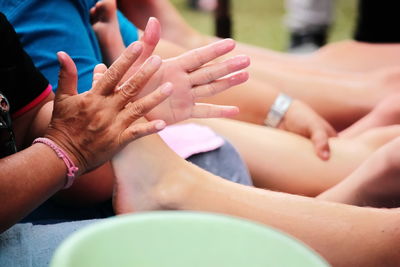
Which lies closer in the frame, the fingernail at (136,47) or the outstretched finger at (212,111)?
the fingernail at (136,47)

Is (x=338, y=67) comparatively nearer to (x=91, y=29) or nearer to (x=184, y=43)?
(x=184, y=43)

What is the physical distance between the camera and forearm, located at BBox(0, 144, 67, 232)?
1.99ft

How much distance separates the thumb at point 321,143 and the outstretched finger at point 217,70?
281 mm

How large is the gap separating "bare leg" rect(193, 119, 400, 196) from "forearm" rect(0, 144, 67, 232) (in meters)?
0.38

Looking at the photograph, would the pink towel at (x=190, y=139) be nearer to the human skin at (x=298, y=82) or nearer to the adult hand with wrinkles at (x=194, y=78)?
the adult hand with wrinkles at (x=194, y=78)

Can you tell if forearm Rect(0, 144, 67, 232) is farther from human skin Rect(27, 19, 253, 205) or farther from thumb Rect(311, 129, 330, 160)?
thumb Rect(311, 129, 330, 160)

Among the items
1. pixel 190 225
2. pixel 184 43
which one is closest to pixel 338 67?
pixel 184 43

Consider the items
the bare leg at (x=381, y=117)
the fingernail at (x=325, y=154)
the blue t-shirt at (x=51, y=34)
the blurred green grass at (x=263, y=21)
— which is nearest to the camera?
the blue t-shirt at (x=51, y=34)

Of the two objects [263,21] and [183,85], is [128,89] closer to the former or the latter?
[183,85]

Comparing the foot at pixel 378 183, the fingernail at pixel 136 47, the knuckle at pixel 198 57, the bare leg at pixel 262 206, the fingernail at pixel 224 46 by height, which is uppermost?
the fingernail at pixel 136 47

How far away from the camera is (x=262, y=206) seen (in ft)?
2.23

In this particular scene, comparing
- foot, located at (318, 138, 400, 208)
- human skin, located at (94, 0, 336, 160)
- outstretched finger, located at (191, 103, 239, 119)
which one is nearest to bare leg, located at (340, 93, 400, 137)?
human skin, located at (94, 0, 336, 160)

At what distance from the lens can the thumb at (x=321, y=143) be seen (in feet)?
3.20

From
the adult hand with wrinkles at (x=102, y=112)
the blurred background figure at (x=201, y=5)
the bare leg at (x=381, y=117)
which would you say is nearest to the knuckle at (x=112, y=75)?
the adult hand with wrinkles at (x=102, y=112)
